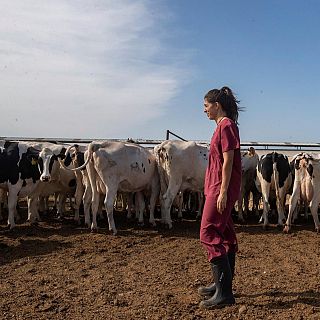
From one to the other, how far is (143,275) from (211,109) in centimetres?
280

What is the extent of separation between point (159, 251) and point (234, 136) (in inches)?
156

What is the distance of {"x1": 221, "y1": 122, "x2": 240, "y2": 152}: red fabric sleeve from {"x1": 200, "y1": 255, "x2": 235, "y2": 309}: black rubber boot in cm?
121

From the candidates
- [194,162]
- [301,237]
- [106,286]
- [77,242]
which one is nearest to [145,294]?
[106,286]

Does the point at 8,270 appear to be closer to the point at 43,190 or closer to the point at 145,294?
the point at 145,294

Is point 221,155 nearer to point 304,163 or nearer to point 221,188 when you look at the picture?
point 221,188

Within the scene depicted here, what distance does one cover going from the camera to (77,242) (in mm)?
9242

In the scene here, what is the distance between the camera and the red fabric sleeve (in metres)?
4.95

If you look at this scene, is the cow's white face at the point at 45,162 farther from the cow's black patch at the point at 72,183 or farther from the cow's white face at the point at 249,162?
the cow's white face at the point at 249,162

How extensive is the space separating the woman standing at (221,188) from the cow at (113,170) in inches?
205

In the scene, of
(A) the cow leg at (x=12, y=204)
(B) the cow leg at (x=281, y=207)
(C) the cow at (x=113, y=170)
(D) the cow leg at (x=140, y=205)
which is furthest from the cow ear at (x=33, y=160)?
(B) the cow leg at (x=281, y=207)

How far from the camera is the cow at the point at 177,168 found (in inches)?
455

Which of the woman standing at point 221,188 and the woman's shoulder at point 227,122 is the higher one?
the woman's shoulder at point 227,122

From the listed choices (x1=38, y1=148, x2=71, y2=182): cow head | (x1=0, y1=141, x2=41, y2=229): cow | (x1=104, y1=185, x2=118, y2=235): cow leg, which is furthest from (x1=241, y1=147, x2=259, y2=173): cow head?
(x1=0, y1=141, x2=41, y2=229): cow

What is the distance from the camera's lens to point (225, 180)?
4938 millimetres
